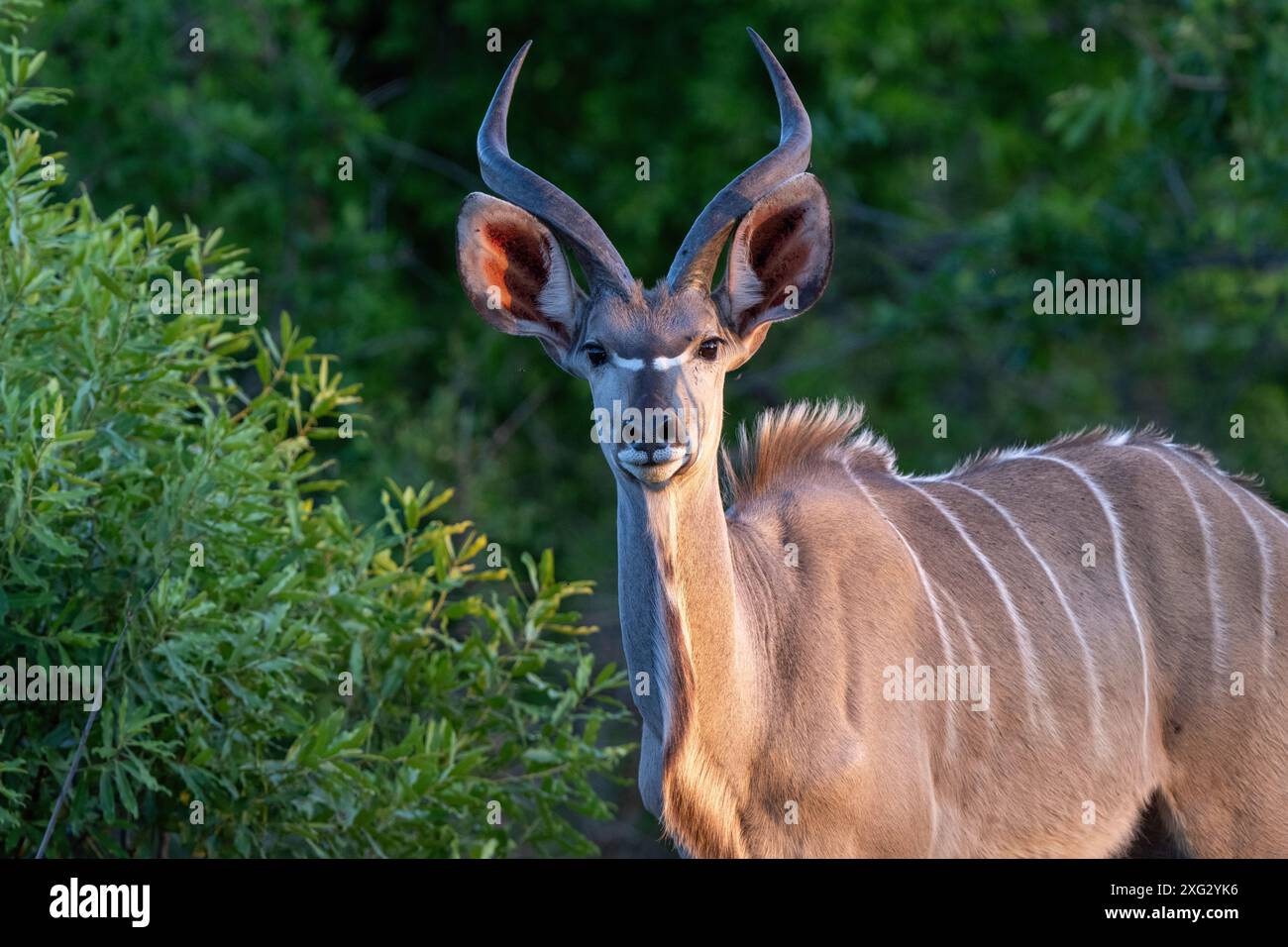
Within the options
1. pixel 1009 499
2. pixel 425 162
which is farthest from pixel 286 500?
pixel 425 162

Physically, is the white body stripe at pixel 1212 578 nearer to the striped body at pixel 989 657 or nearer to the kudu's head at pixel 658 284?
the striped body at pixel 989 657

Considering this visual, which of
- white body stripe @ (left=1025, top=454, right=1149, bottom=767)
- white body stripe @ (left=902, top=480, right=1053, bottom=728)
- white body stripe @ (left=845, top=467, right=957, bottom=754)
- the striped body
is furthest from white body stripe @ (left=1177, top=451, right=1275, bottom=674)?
white body stripe @ (left=845, top=467, right=957, bottom=754)

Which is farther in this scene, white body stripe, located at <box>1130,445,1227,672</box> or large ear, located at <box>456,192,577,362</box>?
white body stripe, located at <box>1130,445,1227,672</box>

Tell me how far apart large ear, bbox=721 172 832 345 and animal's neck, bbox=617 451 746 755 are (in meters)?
0.31

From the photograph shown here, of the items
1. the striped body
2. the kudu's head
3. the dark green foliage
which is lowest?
the striped body

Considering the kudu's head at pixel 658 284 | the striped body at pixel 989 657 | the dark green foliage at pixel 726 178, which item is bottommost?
A: the striped body at pixel 989 657

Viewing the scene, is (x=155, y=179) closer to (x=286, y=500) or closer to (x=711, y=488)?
(x=286, y=500)

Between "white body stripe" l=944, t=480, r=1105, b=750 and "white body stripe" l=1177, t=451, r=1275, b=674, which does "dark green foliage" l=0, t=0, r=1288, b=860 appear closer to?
"white body stripe" l=1177, t=451, r=1275, b=674

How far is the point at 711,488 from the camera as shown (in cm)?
320

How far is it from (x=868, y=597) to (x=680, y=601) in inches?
19.1

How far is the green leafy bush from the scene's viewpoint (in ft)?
11.0

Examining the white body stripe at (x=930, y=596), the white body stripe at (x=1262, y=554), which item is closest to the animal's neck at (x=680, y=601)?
the white body stripe at (x=930, y=596)

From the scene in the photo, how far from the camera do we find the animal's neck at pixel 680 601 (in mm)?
3133
